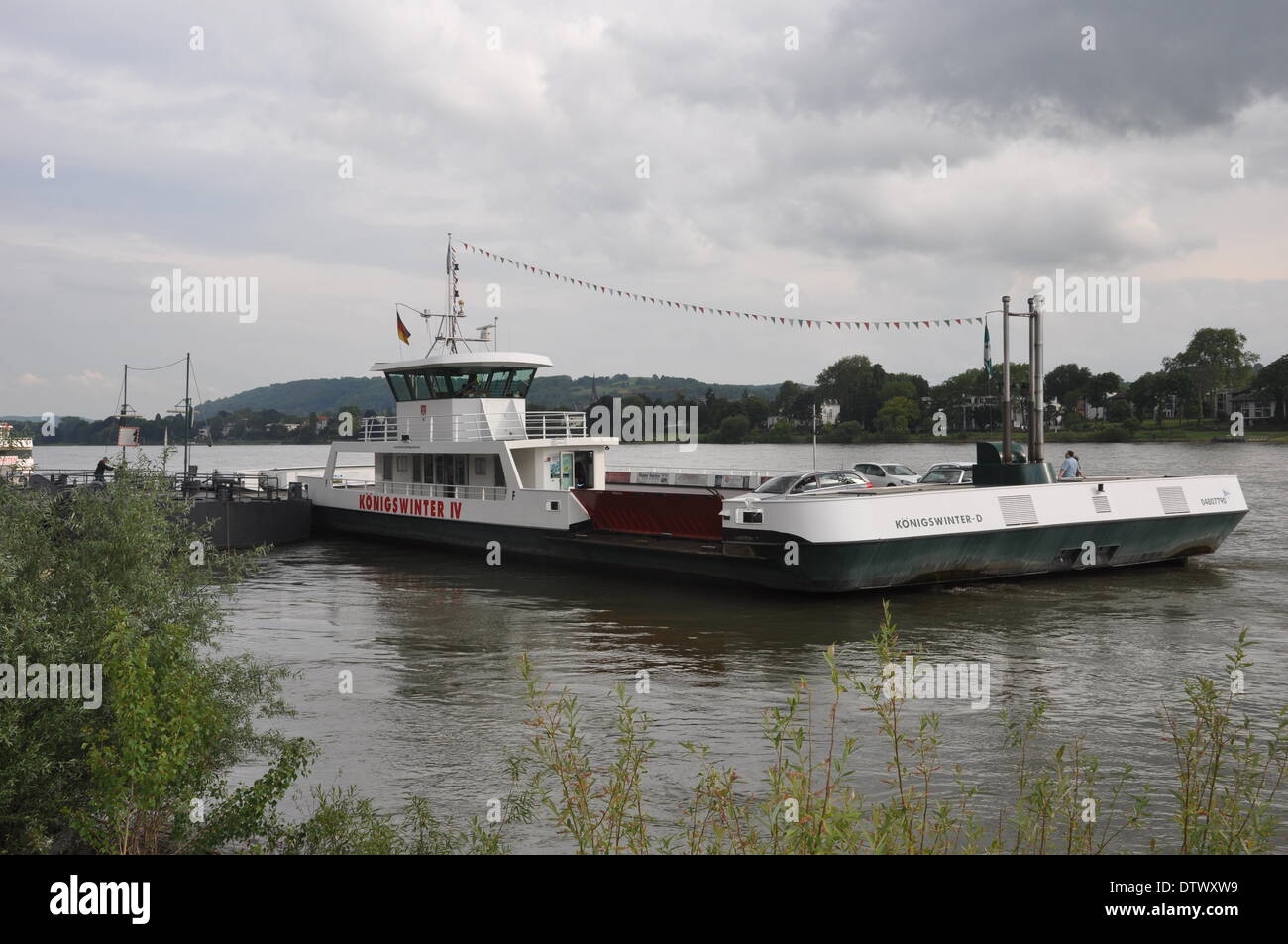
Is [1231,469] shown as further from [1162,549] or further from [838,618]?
[838,618]

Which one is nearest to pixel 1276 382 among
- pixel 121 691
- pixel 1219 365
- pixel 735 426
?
pixel 1219 365

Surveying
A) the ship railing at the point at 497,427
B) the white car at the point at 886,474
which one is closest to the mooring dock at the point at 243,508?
the ship railing at the point at 497,427

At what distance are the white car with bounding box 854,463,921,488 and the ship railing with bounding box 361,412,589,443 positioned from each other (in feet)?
30.3

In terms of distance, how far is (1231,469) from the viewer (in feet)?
219

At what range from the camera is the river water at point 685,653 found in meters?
Answer: 10.7

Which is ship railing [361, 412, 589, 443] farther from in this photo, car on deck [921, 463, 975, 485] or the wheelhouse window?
car on deck [921, 463, 975, 485]

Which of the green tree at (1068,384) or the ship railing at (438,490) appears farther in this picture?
the green tree at (1068,384)

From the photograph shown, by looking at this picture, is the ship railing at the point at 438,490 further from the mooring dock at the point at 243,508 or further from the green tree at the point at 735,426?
the green tree at the point at 735,426

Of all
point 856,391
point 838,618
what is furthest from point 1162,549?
point 856,391

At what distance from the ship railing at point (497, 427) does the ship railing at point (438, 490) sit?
1.54 meters

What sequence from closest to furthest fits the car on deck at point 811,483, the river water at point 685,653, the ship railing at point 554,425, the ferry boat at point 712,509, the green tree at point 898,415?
the river water at point 685,653, the ferry boat at point 712,509, the car on deck at point 811,483, the ship railing at point 554,425, the green tree at point 898,415

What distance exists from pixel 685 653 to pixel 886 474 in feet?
55.1
